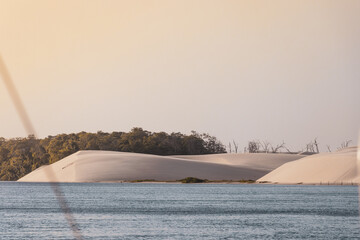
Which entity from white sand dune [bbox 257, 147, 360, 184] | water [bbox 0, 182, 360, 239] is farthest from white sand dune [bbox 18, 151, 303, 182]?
water [bbox 0, 182, 360, 239]

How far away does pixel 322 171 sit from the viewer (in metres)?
160

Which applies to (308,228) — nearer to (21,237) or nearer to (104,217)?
(104,217)

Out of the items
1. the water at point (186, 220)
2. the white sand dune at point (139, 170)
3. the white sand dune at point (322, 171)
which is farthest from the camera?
the white sand dune at point (139, 170)

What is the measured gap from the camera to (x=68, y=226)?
56219mm

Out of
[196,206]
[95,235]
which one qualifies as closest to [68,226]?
[95,235]

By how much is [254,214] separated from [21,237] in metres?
27.5

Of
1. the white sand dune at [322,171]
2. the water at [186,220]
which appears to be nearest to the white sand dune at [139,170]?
the white sand dune at [322,171]

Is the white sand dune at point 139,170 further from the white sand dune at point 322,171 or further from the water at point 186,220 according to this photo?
the water at point 186,220

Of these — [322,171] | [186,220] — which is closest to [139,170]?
[322,171]

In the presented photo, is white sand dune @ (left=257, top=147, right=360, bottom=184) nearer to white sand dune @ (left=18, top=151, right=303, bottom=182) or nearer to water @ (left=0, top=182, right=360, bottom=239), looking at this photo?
white sand dune @ (left=18, top=151, right=303, bottom=182)

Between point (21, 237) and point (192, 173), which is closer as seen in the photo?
point (21, 237)

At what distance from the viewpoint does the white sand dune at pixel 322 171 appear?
153 metres

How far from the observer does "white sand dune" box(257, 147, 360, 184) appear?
503 ft

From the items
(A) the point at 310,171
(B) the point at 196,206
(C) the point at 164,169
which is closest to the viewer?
(B) the point at 196,206
